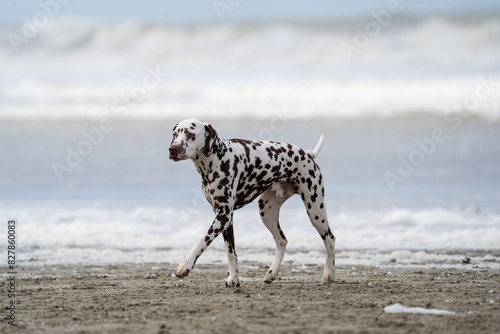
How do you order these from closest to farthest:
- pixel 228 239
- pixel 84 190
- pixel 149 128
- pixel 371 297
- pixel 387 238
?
1. pixel 371 297
2. pixel 228 239
3. pixel 387 238
4. pixel 84 190
5. pixel 149 128

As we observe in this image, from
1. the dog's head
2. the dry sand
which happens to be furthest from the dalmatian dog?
the dry sand

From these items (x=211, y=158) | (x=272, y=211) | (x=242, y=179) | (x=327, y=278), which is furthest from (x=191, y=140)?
(x=327, y=278)

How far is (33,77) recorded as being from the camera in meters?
41.2

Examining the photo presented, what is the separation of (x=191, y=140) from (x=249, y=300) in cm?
161

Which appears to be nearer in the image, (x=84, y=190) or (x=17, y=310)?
(x=17, y=310)

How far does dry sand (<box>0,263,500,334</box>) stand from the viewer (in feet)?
18.9

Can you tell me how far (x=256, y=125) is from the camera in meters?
31.6

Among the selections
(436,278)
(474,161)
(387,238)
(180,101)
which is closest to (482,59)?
(180,101)

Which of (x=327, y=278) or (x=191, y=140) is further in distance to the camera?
(x=327, y=278)

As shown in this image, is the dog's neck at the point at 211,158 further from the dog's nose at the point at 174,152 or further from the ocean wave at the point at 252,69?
the ocean wave at the point at 252,69

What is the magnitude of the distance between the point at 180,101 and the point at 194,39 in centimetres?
1000

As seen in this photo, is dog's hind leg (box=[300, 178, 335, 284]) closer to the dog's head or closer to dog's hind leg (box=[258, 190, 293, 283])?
dog's hind leg (box=[258, 190, 293, 283])

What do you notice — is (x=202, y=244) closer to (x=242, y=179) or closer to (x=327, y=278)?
(x=242, y=179)

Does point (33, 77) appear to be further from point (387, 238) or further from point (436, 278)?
point (436, 278)
